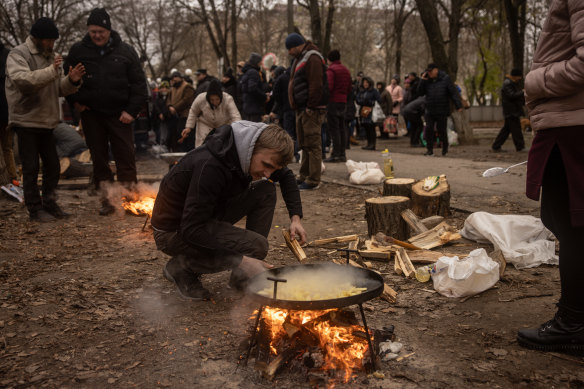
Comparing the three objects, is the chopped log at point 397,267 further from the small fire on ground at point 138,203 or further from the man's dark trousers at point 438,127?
the man's dark trousers at point 438,127

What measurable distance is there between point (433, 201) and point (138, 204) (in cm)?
380

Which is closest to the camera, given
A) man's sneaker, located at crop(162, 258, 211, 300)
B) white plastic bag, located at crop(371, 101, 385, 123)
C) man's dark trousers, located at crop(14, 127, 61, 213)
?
man's sneaker, located at crop(162, 258, 211, 300)

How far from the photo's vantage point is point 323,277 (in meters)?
3.09

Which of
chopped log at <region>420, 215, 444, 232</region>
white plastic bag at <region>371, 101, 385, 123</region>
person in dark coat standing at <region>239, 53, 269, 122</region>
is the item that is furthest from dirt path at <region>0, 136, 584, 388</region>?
white plastic bag at <region>371, 101, 385, 123</region>

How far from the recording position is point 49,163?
6238 mm

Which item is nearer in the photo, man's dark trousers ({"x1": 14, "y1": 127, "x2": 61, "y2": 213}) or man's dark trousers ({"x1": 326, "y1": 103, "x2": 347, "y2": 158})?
man's dark trousers ({"x1": 14, "y1": 127, "x2": 61, "y2": 213})

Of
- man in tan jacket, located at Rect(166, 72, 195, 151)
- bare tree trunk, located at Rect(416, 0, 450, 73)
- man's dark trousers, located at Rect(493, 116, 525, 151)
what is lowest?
man's dark trousers, located at Rect(493, 116, 525, 151)

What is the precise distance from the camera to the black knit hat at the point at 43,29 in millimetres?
5832

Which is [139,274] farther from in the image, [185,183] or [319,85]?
[319,85]

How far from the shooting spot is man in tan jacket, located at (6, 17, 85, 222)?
571 cm

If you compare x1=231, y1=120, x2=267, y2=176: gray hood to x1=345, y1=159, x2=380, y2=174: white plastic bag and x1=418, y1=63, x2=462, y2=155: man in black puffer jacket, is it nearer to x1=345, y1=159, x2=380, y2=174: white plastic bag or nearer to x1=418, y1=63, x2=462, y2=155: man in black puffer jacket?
x1=345, y1=159, x2=380, y2=174: white plastic bag

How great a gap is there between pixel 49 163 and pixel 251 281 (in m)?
4.44

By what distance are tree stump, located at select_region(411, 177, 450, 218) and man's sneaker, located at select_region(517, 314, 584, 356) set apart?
320cm

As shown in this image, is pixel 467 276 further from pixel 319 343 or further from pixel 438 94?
pixel 438 94
